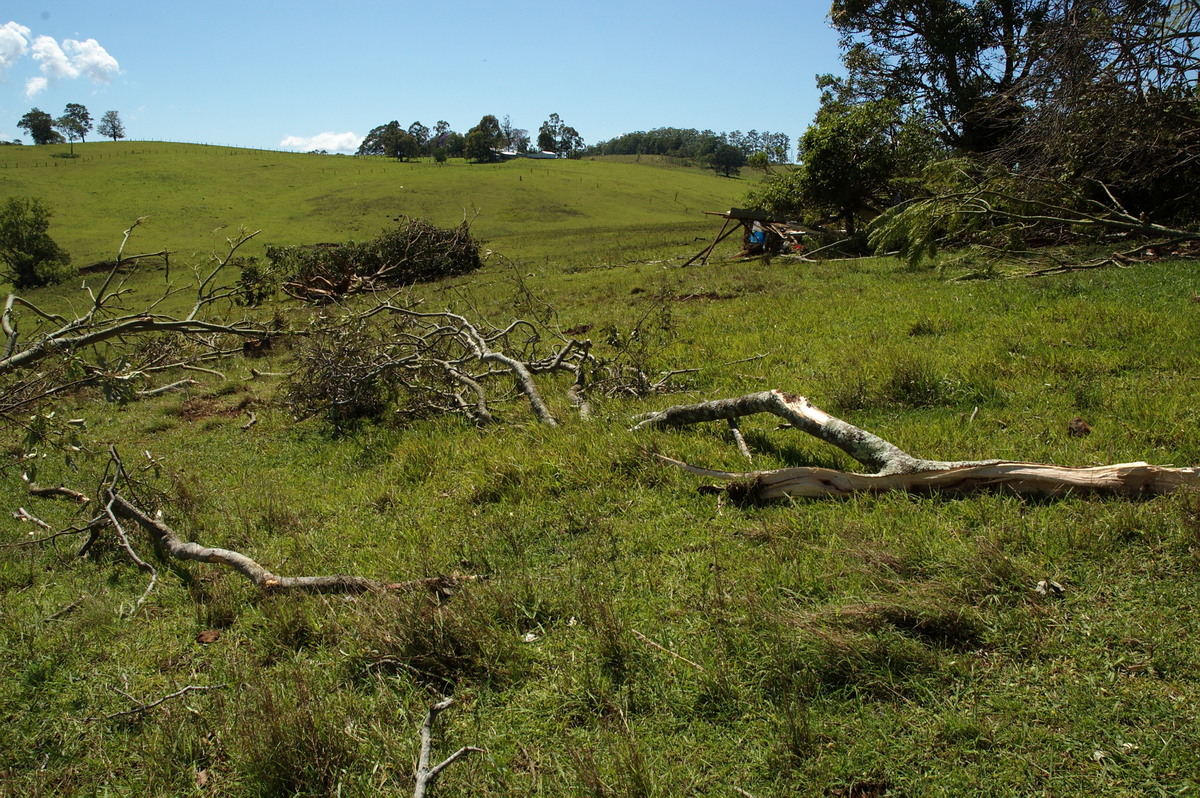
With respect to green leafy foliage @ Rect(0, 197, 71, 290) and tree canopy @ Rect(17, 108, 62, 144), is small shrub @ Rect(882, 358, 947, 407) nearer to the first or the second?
green leafy foliage @ Rect(0, 197, 71, 290)

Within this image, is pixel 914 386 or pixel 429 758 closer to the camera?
pixel 429 758

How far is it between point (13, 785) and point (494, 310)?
1346 centimetres

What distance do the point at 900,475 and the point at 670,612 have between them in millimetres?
1678

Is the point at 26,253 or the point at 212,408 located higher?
the point at 26,253

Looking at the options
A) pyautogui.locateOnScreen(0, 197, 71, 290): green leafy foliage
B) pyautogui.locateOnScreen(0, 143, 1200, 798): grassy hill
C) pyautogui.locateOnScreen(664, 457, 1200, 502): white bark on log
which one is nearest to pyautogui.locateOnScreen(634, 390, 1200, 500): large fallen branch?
pyautogui.locateOnScreen(664, 457, 1200, 502): white bark on log

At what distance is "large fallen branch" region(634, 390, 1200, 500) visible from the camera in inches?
139

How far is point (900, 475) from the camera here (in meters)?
4.03

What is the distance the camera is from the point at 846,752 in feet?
7.93

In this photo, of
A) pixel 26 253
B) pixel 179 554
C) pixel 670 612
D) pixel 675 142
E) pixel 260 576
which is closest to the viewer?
pixel 670 612

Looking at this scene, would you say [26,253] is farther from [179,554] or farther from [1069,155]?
[1069,155]

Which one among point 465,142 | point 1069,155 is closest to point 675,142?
point 465,142

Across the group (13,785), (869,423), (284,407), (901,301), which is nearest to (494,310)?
(284,407)

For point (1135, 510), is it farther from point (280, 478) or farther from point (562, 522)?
point (280, 478)

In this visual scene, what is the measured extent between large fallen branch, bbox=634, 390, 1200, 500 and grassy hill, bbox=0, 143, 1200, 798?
13 cm
